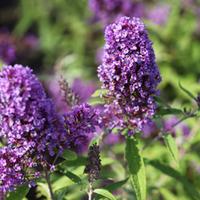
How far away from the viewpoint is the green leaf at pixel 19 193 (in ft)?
8.71

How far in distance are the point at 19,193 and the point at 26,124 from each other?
0.45 meters

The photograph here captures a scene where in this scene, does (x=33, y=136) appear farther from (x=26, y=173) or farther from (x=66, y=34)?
(x=66, y=34)

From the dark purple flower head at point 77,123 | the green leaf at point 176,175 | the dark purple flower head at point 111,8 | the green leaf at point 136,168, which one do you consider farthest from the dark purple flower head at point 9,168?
A: the dark purple flower head at point 111,8

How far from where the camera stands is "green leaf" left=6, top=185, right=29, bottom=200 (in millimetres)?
2656

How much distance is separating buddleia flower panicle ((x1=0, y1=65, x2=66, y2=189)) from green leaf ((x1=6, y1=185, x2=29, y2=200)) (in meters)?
0.12

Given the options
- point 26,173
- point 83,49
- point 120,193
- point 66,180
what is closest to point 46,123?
point 26,173

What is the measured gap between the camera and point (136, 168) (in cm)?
278

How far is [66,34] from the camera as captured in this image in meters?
8.27

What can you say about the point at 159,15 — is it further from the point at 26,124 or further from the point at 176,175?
the point at 26,124

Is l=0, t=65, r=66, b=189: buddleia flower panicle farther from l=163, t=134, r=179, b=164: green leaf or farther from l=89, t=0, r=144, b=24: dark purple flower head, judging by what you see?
l=89, t=0, r=144, b=24: dark purple flower head

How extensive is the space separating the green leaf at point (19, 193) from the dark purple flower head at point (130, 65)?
2.20 ft

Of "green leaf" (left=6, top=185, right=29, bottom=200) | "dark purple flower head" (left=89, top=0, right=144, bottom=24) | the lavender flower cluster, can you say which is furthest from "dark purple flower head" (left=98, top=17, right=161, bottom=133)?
"dark purple flower head" (left=89, top=0, right=144, bottom=24)

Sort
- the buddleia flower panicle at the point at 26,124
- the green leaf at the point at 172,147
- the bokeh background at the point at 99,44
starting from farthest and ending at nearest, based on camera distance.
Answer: the bokeh background at the point at 99,44
the green leaf at the point at 172,147
the buddleia flower panicle at the point at 26,124

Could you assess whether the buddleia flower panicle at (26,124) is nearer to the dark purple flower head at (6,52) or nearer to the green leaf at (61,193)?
the green leaf at (61,193)
